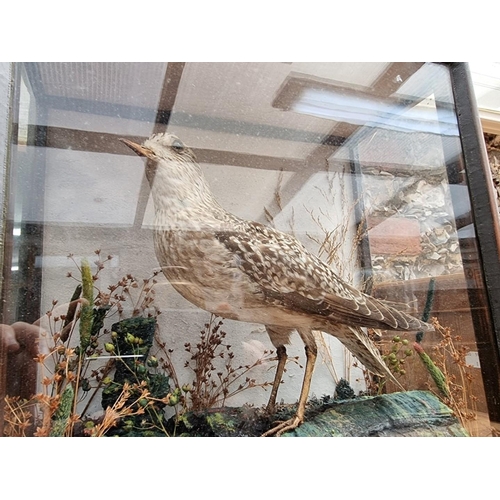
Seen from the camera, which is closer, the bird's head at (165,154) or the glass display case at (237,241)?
the glass display case at (237,241)

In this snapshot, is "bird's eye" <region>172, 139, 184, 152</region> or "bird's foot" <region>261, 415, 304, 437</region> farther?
"bird's eye" <region>172, 139, 184, 152</region>

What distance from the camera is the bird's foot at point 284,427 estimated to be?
859 mm

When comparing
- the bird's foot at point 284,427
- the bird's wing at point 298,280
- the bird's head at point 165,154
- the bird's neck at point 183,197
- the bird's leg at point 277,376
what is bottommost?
the bird's foot at point 284,427

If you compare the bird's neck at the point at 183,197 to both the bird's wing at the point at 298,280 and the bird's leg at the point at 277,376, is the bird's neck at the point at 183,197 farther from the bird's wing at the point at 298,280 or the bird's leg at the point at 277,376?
the bird's leg at the point at 277,376

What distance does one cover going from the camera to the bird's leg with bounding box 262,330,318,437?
0.86 meters

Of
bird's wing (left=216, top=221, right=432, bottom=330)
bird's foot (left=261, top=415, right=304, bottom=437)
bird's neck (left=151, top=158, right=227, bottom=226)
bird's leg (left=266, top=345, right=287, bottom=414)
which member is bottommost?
bird's foot (left=261, top=415, right=304, bottom=437)

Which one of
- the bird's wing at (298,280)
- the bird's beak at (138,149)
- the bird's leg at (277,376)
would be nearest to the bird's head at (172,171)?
the bird's beak at (138,149)

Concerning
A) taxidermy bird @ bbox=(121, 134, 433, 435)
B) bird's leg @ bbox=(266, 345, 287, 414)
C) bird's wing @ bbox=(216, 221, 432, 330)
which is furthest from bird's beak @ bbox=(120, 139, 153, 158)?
bird's leg @ bbox=(266, 345, 287, 414)

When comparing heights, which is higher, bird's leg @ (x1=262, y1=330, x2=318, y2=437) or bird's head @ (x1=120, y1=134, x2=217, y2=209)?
bird's head @ (x1=120, y1=134, x2=217, y2=209)

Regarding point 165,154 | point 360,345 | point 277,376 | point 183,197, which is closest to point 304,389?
point 277,376

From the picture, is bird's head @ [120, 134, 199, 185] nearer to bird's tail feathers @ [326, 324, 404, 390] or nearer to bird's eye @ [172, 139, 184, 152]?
bird's eye @ [172, 139, 184, 152]

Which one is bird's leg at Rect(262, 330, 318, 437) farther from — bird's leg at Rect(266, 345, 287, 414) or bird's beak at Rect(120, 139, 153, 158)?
bird's beak at Rect(120, 139, 153, 158)

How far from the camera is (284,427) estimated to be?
2.84ft

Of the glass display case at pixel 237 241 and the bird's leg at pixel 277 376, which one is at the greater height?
the glass display case at pixel 237 241
